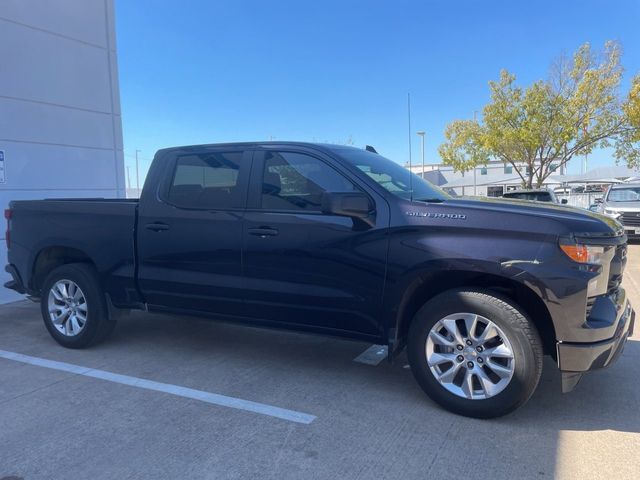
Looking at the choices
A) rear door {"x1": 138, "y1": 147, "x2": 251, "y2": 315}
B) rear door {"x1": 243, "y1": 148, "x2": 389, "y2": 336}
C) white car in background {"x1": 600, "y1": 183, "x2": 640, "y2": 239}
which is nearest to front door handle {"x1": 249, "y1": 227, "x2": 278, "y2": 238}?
rear door {"x1": 243, "y1": 148, "x2": 389, "y2": 336}

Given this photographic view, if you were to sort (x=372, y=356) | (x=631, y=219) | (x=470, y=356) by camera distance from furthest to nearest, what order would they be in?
(x=631, y=219) < (x=372, y=356) < (x=470, y=356)

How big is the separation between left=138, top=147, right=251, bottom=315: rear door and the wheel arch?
4.66 ft

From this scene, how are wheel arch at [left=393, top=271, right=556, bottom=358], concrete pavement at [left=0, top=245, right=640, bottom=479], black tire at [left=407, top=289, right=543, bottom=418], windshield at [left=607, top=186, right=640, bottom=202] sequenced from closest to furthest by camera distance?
concrete pavement at [left=0, top=245, right=640, bottom=479] < black tire at [left=407, top=289, right=543, bottom=418] < wheel arch at [left=393, top=271, right=556, bottom=358] < windshield at [left=607, top=186, right=640, bottom=202]

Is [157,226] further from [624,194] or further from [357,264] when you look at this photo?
A: [624,194]

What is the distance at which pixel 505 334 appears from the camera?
11.5ft

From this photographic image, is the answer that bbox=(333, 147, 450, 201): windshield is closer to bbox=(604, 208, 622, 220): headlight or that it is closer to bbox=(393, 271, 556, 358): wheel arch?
bbox=(393, 271, 556, 358): wheel arch

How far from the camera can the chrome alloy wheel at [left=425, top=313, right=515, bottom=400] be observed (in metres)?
3.54

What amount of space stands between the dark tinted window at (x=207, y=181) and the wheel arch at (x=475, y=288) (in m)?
1.69

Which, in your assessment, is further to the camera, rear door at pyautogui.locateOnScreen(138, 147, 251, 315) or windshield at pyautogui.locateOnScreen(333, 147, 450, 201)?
rear door at pyautogui.locateOnScreen(138, 147, 251, 315)

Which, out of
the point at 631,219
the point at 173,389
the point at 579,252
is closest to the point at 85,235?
the point at 173,389

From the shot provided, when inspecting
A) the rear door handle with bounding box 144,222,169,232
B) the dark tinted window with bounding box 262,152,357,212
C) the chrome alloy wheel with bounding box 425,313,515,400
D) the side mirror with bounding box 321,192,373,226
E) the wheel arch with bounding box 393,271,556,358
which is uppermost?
the dark tinted window with bounding box 262,152,357,212

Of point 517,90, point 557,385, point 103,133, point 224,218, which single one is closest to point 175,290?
point 224,218

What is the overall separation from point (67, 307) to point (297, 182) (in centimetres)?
286

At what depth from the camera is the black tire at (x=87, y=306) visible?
5.18m
